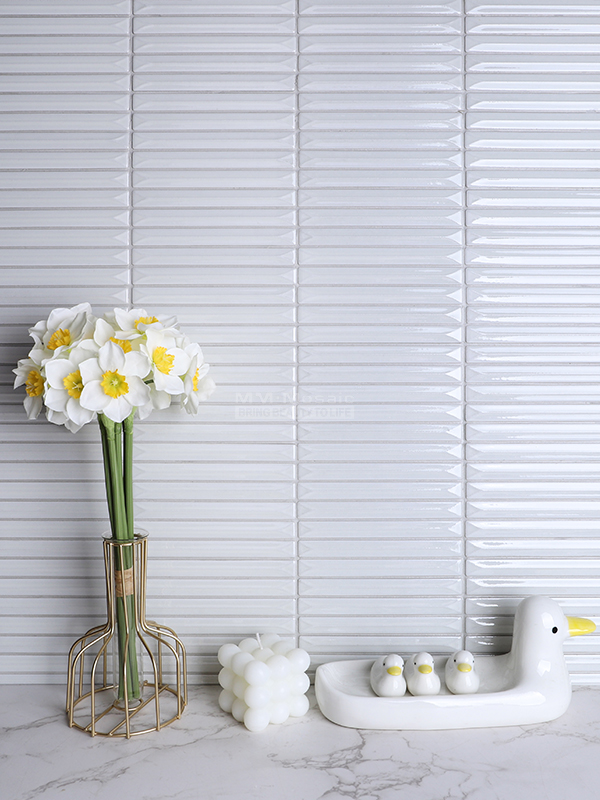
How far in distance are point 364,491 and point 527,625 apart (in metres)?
Answer: 0.34

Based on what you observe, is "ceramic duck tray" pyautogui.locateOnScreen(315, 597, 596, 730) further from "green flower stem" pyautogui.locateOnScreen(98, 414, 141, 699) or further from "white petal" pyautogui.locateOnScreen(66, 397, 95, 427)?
"white petal" pyautogui.locateOnScreen(66, 397, 95, 427)

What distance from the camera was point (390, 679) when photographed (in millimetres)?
932

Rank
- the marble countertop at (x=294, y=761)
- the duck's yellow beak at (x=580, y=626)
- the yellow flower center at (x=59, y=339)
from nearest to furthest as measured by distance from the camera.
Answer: the marble countertop at (x=294, y=761)
the yellow flower center at (x=59, y=339)
the duck's yellow beak at (x=580, y=626)

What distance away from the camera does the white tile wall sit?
41.1 inches

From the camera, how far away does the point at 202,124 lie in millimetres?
1044

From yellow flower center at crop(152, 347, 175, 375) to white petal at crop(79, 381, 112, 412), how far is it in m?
0.08

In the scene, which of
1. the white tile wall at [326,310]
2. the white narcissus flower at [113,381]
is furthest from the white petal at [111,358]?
the white tile wall at [326,310]

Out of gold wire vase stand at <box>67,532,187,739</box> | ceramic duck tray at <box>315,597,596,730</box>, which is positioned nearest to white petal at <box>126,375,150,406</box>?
gold wire vase stand at <box>67,532,187,739</box>

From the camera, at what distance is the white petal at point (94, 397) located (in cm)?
84

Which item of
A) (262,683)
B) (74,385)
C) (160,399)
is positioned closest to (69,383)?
(74,385)

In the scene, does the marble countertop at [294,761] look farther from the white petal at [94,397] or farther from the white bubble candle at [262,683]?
the white petal at [94,397]

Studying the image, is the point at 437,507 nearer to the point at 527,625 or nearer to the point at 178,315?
the point at 527,625

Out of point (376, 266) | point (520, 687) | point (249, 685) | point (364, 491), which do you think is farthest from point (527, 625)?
point (376, 266)

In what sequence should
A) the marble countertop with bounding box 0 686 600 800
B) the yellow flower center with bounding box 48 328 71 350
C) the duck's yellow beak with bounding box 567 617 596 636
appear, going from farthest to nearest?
the duck's yellow beak with bounding box 567 617 596 636, the yellow flower center with bounding box 48 328 71 350, the marble countertop with bounding box 0 686 600 800
